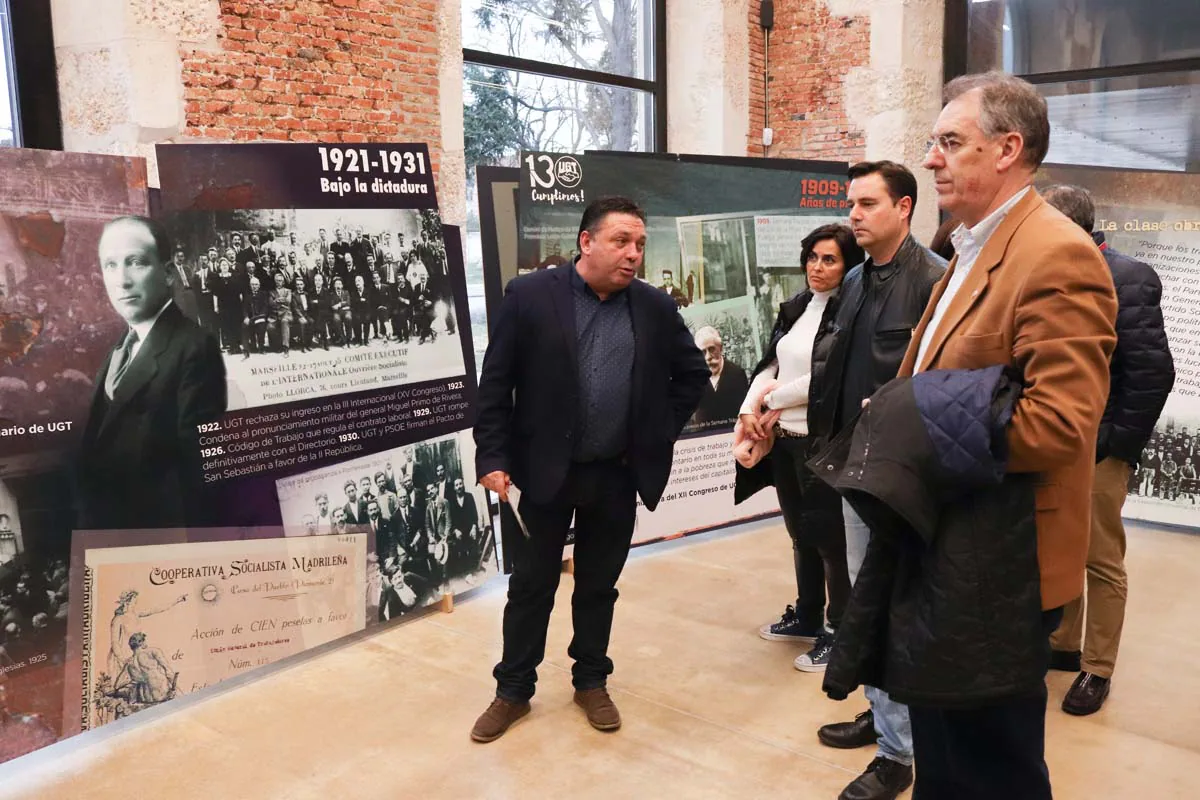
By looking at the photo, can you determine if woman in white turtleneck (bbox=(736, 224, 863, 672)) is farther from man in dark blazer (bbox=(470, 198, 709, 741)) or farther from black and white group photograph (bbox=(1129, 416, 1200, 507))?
black and white group photograph (bbox=(1129, 416, 1200, 507))

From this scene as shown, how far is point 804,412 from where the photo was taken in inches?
132

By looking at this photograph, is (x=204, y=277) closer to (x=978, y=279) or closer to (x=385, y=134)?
(x=385, y=134)

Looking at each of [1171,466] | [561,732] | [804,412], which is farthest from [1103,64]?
[561,732]

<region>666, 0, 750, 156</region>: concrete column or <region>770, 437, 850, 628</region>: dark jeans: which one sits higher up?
<region>666, 0, 750, 156</region>: concrete column

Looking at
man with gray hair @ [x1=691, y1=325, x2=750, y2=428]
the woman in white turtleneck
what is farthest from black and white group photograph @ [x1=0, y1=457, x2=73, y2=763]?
man with gray hair @ [x1=691, y1=325, x2=750, y2=428]

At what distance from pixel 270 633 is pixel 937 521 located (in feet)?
8.44

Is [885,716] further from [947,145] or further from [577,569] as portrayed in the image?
[947,145]

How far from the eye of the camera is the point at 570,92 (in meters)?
6.91

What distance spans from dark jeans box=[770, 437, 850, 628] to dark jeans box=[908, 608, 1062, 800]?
1.43 m

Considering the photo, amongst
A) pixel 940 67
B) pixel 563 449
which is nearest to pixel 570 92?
pixel 940 67

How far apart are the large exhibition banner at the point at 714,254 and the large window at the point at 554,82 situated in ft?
4.56

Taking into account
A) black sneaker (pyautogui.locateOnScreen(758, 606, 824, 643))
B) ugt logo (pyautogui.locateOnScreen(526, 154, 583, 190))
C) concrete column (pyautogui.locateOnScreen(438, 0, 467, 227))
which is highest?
concrete column (pyautogui.locateOnScreen(438, 0, 467, 227))

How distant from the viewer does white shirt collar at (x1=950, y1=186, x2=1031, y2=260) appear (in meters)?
1.70

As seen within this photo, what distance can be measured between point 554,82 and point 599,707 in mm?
4867
